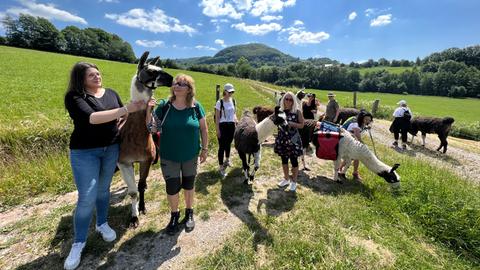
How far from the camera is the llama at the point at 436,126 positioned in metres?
10.1

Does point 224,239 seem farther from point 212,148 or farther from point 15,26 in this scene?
point 15,26

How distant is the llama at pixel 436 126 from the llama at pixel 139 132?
37.5 ft

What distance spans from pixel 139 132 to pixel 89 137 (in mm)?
790

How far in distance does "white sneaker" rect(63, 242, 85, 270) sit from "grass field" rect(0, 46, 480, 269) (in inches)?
10.0

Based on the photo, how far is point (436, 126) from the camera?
33.7 ft

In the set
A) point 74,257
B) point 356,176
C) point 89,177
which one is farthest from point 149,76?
point 356,176

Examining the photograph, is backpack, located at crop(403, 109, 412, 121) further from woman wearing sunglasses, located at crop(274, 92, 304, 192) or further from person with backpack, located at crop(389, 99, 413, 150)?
woman wearing sunglasses, located at crop(274, 92, 304, 192)

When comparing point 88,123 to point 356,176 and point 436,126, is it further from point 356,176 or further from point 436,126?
point 436,126

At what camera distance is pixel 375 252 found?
11.6 ft

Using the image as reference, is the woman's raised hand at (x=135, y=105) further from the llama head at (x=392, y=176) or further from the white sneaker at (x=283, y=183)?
the llama head at (x=392, y=176)

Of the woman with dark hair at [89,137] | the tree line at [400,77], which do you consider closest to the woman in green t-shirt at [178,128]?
the woman with dark hair at [89,137]

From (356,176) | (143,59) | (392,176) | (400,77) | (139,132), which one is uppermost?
(400,77)

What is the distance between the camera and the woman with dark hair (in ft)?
8.50

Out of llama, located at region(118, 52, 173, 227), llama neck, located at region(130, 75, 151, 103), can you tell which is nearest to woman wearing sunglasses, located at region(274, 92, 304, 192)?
llama, located at region(118, 52, 173, 227)
